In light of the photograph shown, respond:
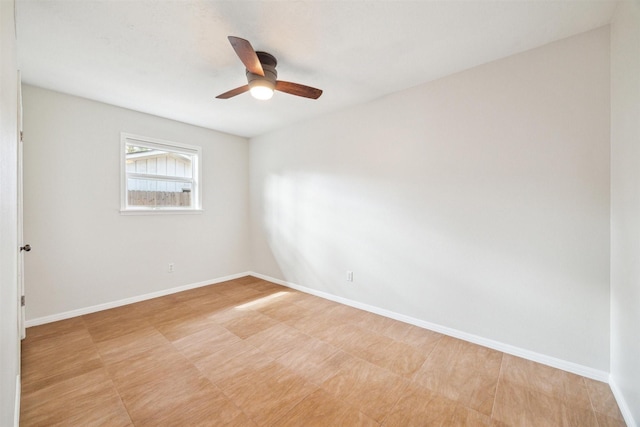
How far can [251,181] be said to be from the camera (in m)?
4.78

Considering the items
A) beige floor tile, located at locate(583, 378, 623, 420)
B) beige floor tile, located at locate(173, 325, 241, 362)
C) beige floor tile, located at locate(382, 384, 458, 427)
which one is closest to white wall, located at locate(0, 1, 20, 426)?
beige floor tile, located at locate(173, 325, 241, 362)

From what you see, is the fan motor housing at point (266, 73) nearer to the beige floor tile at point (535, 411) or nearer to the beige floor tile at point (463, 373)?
the beige floor tile at point (463, 373)

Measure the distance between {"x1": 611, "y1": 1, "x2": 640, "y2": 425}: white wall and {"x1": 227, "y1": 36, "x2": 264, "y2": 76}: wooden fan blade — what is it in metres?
2.25

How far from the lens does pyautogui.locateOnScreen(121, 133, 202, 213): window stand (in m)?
3.46

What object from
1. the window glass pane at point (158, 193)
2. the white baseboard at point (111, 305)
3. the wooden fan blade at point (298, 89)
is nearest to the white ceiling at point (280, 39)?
the wooden fan blade at point (298, 89)

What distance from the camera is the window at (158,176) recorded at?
346 centimetres

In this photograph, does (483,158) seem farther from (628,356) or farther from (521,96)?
(628,356)

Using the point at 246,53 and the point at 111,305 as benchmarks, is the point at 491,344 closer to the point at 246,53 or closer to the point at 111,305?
the point at 246,53

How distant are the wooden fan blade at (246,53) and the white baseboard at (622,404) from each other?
10.6 ft

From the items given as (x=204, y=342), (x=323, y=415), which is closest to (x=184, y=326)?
(x=204, y=342)

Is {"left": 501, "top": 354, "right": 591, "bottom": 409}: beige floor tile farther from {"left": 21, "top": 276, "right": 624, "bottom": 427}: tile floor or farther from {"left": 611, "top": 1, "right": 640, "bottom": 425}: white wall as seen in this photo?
{"left": 611, "top": 1, "right": 640, "bottom": 425}: white wall

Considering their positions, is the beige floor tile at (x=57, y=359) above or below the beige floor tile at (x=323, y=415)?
above

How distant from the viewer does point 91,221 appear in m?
3.13

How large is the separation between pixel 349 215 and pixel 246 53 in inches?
85.3
